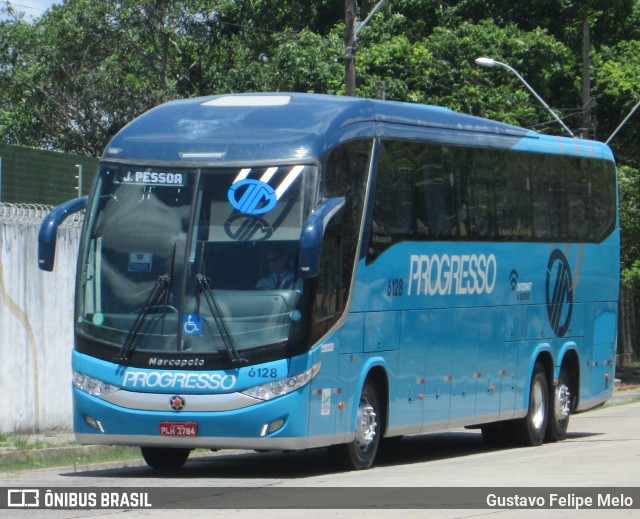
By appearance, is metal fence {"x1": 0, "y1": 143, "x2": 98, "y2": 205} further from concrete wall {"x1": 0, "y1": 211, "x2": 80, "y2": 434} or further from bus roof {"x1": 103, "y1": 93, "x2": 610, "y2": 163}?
bus roof {"x1": 103, "y1": 93, "x2": 610, "y2": 163}

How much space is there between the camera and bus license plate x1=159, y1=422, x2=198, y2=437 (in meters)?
12.4

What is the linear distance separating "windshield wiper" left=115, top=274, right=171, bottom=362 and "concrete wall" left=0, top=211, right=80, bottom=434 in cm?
463

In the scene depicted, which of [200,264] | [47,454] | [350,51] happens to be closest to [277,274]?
[200,264]

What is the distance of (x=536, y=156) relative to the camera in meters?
18.1

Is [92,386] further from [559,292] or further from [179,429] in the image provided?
[559,292]

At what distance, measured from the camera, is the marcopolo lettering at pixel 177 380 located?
12305 mm

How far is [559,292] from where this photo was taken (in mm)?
18531

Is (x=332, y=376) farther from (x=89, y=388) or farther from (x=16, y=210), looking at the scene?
(x=16, y=210)

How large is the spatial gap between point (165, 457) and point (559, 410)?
686 cm

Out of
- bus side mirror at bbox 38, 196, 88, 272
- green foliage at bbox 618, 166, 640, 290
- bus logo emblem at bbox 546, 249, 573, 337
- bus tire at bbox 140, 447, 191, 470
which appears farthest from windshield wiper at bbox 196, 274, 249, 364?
green foliage at bbox 618, 166, 640, 290

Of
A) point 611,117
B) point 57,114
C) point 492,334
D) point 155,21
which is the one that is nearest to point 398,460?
point 492,334

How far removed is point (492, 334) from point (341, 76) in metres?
18.7

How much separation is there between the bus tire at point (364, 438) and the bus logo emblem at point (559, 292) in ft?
16.1

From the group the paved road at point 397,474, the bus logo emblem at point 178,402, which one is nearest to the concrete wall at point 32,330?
the paved road at point 397,474
